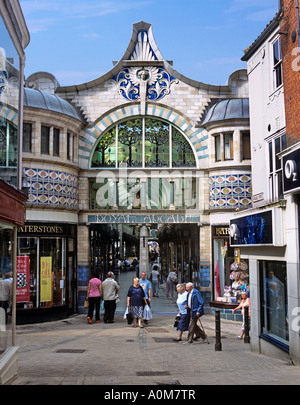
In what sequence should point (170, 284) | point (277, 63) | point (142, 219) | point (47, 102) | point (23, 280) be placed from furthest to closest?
point (170, 284) < point (142, 219) < point (47, 102) < point (23, 280) < point (277, 63)

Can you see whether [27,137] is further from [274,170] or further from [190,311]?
[274,170]

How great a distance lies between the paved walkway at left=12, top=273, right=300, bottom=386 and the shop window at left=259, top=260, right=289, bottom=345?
0.62 m

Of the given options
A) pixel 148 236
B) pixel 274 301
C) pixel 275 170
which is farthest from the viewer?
pixel 148 236

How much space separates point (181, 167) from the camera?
70.4 feet

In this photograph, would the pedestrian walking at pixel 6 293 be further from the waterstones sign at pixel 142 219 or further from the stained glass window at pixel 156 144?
the stained glass window at pixel 156 144

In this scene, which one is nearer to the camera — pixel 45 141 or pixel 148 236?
pixel 45 141

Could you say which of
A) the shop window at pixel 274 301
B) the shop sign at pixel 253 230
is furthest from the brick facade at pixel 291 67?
the shop window at pixel 274 301

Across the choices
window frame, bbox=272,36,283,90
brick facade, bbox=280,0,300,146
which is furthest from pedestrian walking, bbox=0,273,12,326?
window frame, bbox=272,36,283,90

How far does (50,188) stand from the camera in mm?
19359

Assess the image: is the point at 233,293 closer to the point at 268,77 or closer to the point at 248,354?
the point at 248,354

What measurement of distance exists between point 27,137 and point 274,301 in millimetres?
11809

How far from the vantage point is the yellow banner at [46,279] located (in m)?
18.6

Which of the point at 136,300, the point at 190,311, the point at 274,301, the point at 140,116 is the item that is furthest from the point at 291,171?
the point at 140,116

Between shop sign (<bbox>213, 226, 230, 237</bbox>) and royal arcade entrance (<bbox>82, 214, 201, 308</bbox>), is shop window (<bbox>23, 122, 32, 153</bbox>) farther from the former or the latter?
shop sign (<bbox>213, 226, 230, 237</bbox>)
